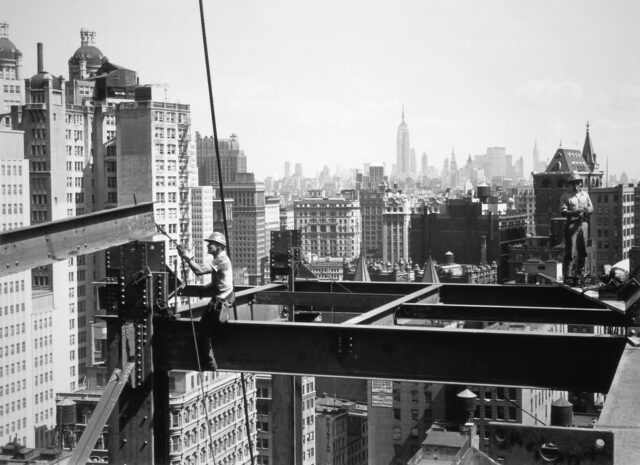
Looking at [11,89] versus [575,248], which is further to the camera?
[11,89]

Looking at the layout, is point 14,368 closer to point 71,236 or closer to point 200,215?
point 200,215

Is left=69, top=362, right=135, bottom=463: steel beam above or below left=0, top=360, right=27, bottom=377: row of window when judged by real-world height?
above

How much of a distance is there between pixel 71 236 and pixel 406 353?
11.9 feet

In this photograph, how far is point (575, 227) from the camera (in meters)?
17.0

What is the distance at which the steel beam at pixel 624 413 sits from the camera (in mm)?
5656

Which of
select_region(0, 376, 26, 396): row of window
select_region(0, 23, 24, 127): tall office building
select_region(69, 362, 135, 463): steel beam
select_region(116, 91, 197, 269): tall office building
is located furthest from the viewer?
select_region(0, 23, 24, 127): tall office building

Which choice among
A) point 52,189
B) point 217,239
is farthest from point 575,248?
point 52,189

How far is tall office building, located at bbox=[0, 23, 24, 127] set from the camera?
110594 mm

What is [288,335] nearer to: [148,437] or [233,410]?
[148,437]

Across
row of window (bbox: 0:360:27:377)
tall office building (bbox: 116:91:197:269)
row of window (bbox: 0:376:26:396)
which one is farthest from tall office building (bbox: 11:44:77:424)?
row of window (bbox: 0:376:26:396)

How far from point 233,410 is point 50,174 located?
35606 mm

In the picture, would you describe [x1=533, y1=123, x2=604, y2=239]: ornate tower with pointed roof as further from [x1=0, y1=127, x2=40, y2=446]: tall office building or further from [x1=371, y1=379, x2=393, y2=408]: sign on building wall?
[x1=0, y1=127, x2=40, y2=446]: tall office building

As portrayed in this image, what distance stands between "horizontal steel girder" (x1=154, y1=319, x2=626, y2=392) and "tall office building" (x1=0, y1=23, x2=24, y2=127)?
99621 mm

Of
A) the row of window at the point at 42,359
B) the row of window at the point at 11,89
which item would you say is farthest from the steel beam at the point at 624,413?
the row of window at the point at 11,89
